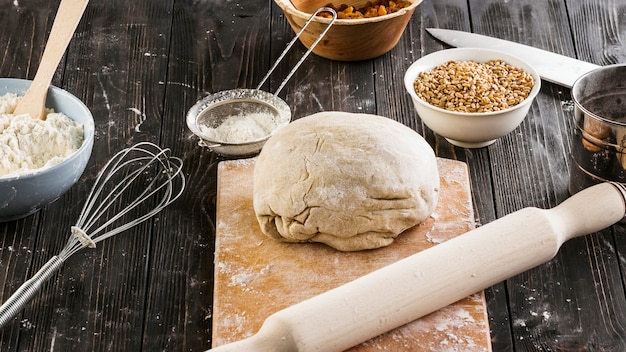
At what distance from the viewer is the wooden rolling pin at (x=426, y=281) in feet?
3.71

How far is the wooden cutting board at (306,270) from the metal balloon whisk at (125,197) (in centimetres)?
14

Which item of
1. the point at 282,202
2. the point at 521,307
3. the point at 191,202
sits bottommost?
the point at 521,307

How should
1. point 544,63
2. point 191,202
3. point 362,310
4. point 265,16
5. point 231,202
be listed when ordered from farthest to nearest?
point 265,16, point 544,63, point 191,202, point 231,202, point 362,310

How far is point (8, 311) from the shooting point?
3.99 feet

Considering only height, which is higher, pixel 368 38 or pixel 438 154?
pixel 368 38

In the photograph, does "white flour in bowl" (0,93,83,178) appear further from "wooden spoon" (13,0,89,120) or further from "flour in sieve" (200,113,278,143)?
"flour in sieve" (200,113,278,143)

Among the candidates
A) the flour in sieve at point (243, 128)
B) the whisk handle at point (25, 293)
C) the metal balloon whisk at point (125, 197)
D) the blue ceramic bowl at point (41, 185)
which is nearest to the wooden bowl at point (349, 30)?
the flour in sieve at point (243, 128)

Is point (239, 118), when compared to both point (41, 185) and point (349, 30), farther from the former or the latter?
point (41, 185)

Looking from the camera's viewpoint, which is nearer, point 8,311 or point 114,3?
point 8,311

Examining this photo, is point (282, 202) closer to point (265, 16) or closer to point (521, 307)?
point (521, 307)

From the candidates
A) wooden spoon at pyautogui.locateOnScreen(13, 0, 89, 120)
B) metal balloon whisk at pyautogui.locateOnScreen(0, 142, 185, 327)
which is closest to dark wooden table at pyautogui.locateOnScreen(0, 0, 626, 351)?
metal balloon whisk at pyautogui.locateOnScreen(0, 142, 185, 327)

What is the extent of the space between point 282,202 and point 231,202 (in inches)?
6.6

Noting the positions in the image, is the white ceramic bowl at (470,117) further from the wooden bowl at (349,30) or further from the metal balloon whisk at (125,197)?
the metal balloon whisk at (125,197)

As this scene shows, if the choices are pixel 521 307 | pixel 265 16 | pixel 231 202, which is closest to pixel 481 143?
pixel 521 307
